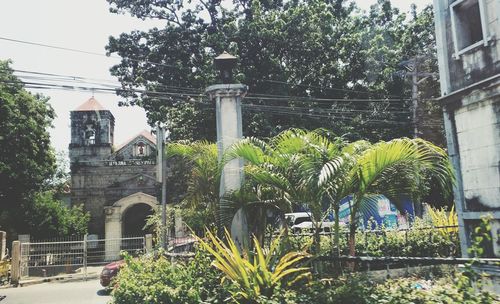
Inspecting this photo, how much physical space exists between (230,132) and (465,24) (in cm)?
525

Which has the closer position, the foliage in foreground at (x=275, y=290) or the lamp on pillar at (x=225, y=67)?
the foliage in foreground at (x=275, y=290)

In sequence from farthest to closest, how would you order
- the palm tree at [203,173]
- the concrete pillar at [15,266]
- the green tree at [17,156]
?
the green tree at [17,156] → the concrete pillar at [15,266] → the palm tree at [203,173]

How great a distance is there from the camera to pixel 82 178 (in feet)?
109

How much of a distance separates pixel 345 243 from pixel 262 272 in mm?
6374

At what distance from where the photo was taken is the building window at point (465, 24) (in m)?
8.49

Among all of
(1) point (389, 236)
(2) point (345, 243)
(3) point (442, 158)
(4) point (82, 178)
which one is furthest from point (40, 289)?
(4) point (82, 178)

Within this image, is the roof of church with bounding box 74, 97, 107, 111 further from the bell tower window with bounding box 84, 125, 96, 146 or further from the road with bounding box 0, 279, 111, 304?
the road with bounding box 0, 279, 111, 304

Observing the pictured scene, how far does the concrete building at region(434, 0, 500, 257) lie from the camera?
24.9ft

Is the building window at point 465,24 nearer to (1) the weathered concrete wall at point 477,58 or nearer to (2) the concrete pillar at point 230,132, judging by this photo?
Result: (1) the weathered concrete wall at point 477,58

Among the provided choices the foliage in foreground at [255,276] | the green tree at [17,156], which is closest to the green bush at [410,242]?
the foliage in foreground at [255,276]

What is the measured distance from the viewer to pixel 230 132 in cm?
758

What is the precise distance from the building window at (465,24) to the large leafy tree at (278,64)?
11400mm

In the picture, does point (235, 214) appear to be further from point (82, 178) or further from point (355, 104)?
point (82, 178)

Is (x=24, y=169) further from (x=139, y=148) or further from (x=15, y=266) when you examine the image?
(x=139, y=148)
